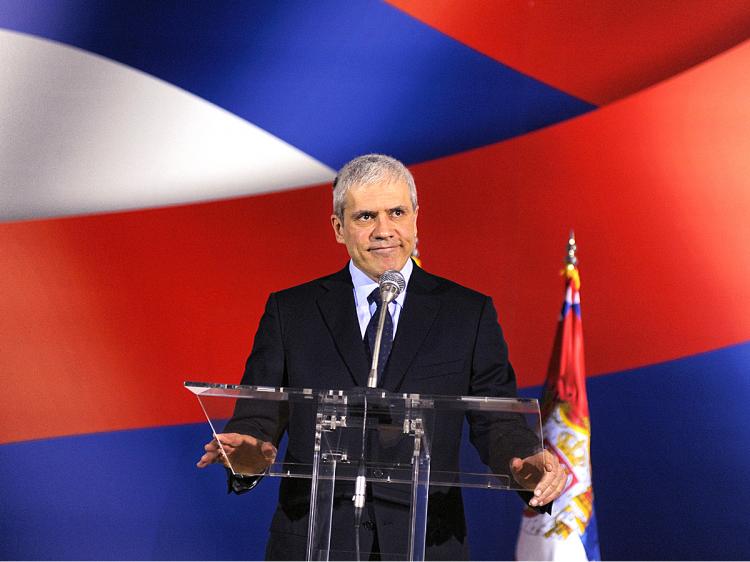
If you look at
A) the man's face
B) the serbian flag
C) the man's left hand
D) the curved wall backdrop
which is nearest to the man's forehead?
the man's face

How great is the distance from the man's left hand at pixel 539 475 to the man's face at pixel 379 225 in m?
0.66

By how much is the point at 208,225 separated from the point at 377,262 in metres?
2.00

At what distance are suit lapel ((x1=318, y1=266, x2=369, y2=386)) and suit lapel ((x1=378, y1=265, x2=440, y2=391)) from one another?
0.07 metres

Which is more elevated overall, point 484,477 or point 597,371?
point 597,371

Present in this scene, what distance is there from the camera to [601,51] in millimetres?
4121

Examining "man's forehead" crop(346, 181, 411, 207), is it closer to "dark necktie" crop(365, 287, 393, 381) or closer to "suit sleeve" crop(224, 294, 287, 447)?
"dark necktie" crop(365, 287, 393, 381)

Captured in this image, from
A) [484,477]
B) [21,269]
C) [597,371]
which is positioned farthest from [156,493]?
[484,477]

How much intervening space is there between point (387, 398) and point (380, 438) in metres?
0.09

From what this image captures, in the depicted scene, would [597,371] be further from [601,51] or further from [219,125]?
[219,125]

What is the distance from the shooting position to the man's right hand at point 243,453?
1.82 metres

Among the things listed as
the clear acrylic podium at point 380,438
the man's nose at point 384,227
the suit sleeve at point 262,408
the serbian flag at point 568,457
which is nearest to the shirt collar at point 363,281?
the man's nose at point 384,227

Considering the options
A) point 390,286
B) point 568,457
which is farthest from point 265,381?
point 568,457

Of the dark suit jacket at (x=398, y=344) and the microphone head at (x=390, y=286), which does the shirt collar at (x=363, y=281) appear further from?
the microphone head at (x=390, y=286)

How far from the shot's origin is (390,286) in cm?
196
